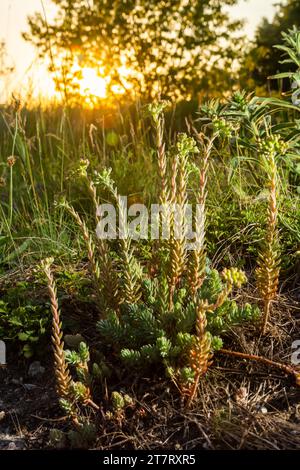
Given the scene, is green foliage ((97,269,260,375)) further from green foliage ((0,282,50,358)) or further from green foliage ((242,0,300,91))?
green foliage ((242,0,300,91))

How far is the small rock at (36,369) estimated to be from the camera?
8.95ft

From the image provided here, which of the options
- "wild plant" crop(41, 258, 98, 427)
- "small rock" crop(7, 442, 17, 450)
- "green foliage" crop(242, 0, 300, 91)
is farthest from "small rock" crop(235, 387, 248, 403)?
"green foliage" crop(242, 0, 300, 91)

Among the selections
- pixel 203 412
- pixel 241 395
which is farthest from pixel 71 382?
pixel 241 395

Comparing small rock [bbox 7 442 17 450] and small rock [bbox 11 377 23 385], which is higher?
small rock [bbox 11 377 23 385]

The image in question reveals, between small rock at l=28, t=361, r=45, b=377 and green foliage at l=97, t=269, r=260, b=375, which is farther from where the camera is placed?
small rock at l=28, t=361, r=45, b=377

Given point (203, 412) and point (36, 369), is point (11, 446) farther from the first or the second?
point (203, 412)

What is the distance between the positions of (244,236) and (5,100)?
3099mm

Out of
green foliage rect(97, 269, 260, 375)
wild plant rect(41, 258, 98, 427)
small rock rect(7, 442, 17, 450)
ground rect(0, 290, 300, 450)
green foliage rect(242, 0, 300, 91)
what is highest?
green foliage rect(242, 0, 300, 91)

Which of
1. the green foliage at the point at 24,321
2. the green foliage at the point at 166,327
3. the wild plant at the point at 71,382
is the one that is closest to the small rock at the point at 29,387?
the green foliage at the point at 24,321

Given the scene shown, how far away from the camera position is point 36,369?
9.00ft

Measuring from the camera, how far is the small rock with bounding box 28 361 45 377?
2.73 meters

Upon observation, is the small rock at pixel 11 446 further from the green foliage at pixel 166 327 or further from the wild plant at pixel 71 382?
the green foliage at pixel 166 327

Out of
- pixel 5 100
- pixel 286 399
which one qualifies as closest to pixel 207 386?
pixel 286 399

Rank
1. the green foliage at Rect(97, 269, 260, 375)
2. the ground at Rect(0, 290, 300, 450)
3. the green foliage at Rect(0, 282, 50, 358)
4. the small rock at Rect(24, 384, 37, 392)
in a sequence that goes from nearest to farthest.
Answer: the ground at Rect(0, 290, 300, 450), the green foliage at Rect(97, 269, 260, 375), the small rock at Rect(24, 384, 37, 392), the green foliage at Rect(0, 282, 50, 358)
